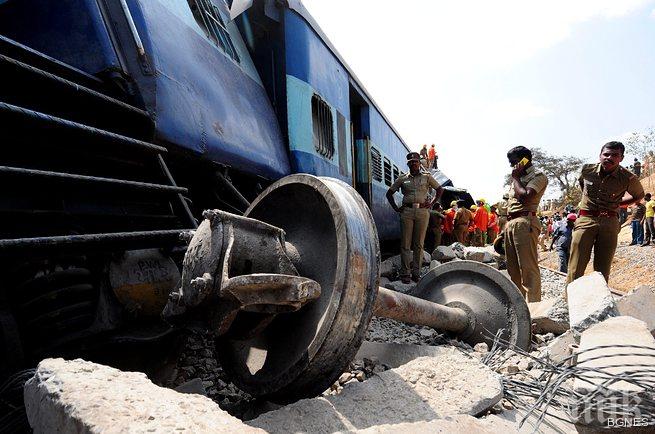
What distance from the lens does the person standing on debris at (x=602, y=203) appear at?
3.95 m

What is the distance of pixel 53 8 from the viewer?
206 centimetres

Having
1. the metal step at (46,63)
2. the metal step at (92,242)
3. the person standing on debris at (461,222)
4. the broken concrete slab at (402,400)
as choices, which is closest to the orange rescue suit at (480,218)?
the person standing on debris at (461,222)

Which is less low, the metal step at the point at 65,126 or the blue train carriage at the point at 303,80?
the blue train carriage at the point at 303,80

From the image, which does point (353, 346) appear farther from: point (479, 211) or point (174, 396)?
point (479, 211)

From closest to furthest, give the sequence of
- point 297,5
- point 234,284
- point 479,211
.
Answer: point 234,284 → point 297,5 → point 479,211

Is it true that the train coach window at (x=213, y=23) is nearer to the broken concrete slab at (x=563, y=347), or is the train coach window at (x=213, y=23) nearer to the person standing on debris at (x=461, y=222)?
the broken concrete slab at (x=563, y=347)

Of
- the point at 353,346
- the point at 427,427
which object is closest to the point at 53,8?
the point at 353,346

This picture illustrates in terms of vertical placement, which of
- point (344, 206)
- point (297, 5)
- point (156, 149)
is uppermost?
point (297, 5)

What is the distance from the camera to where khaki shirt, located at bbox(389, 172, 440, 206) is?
6312 mm

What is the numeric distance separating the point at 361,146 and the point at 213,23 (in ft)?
11.1

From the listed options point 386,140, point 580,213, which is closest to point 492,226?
point 386,140

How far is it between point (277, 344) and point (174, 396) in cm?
62

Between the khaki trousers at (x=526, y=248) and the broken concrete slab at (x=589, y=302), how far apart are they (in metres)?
1.04

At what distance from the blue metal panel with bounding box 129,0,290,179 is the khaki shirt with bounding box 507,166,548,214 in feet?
8.31
